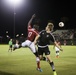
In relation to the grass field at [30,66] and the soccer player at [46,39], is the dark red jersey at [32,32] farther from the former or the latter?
the grass field at [30,66]

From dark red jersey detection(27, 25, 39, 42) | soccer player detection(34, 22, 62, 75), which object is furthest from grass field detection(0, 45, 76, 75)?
dark red jersey detection(27, 25, 39, 42)

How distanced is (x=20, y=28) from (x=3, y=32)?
5.92 meters

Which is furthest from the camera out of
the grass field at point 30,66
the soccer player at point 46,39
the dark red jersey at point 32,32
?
the dark red jersey at point 32,32

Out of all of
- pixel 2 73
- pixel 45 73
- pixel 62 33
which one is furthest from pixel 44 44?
pixel 62 33

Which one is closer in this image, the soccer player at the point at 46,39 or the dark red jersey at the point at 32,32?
the soccer player at the point at 46,39

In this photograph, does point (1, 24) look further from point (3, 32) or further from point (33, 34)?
point (33, 34)

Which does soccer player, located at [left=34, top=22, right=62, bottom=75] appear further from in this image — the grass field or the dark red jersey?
the dark red jersey

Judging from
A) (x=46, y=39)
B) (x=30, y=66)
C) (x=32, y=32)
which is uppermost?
(x=32, y=32)

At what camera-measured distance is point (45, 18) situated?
300 ft

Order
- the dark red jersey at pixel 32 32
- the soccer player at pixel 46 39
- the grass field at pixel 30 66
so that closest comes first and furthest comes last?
the soccer player at pixel 46 39, the grass field at pixel 30 66, the dark red jersey at pixel 32 32

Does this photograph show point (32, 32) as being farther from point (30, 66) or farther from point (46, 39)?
point (30, 66)

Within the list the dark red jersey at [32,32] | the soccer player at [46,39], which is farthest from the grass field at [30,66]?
the dark red jersey at [32,32]

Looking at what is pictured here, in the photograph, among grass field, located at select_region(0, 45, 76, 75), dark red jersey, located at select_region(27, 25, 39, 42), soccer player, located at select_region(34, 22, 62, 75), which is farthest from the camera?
dark red jersey, located at select_region(27, 25, 39, 42)

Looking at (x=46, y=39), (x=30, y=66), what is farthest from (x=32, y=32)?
(x=30, y=66)
